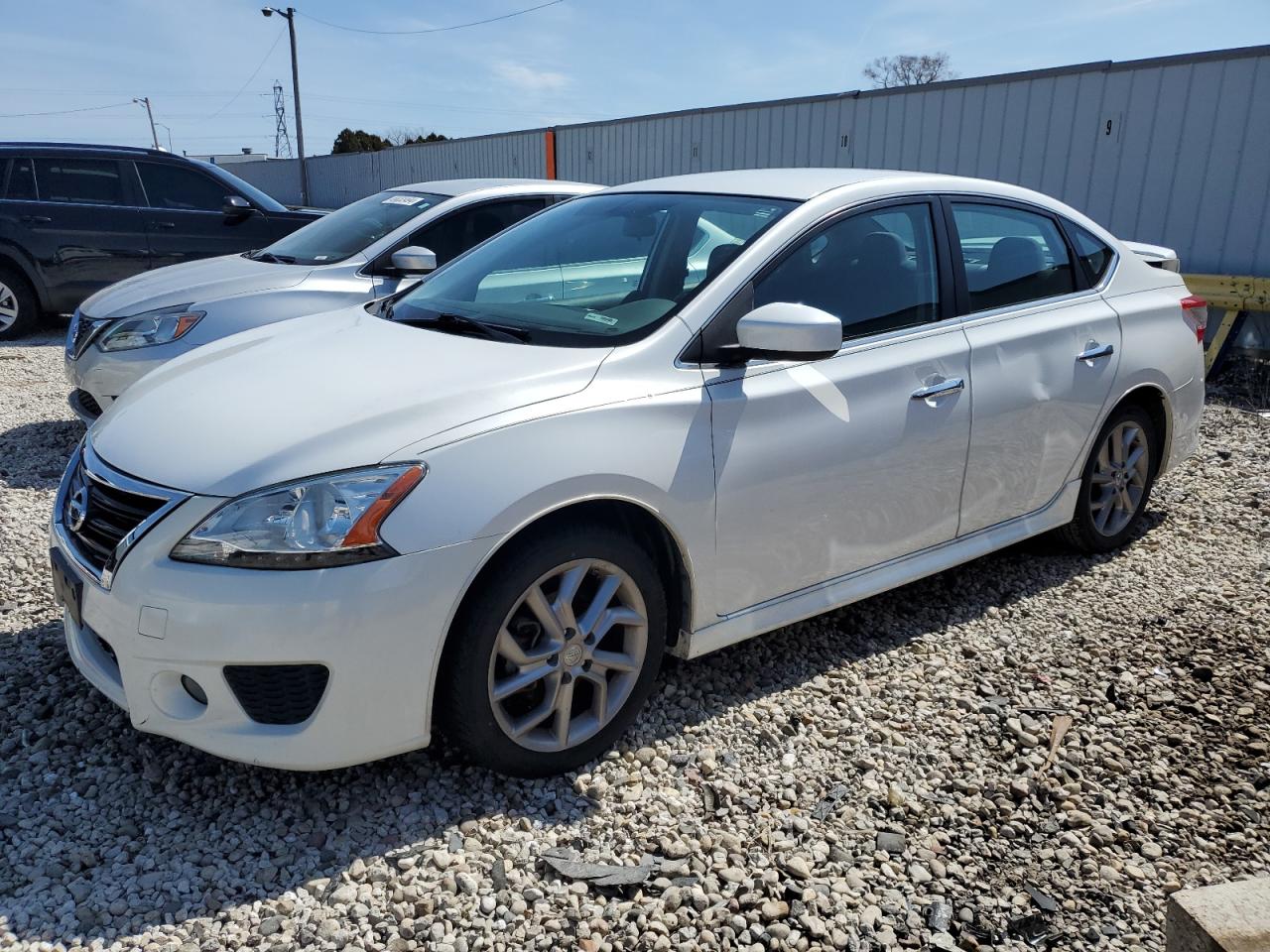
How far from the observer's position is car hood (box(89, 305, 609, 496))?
8.30 ft

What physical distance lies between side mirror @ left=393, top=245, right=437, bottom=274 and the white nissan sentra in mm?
Result: 1436

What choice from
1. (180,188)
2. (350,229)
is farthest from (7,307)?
(350,229)

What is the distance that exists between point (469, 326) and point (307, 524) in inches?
42.7

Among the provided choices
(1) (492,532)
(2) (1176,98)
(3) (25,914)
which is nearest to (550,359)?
(1) (492,532)

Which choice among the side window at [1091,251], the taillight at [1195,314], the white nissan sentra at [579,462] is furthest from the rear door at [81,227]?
the taillight at [1195,314]

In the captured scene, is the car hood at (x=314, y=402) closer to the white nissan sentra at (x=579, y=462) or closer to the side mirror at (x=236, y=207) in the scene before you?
the white nissan sentra at (x=579, y=462)

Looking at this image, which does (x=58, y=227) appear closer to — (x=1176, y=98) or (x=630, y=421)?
(x=630, y=421)

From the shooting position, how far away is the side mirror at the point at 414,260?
17.6ft

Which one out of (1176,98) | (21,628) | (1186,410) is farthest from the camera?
(1176,98)

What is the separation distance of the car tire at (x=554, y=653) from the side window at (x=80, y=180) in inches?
359

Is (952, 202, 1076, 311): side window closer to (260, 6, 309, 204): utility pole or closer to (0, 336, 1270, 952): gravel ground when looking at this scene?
(0, 336, 1270, 952): gravel ground

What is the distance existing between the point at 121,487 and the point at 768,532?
1.82m

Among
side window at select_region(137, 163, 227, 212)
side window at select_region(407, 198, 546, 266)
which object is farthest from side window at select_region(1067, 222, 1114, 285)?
side window at select_region(137, 163, 227, 212)

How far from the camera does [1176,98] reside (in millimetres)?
9203
